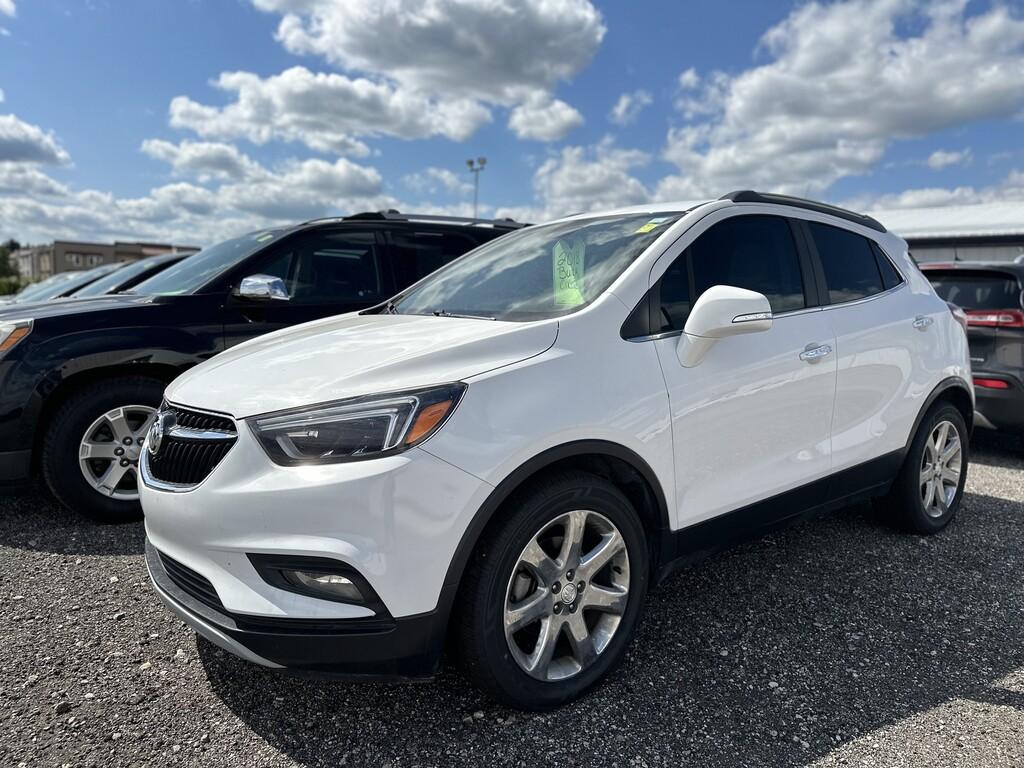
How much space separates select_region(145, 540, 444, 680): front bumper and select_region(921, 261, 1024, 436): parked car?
17.1 ft

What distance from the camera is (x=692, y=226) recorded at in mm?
2967

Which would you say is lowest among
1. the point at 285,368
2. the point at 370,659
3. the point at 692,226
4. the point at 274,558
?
the point at 370,659

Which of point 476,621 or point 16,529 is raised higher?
point 476,621

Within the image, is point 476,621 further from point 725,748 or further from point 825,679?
point 825,679

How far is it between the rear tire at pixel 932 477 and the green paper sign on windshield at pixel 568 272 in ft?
7.29

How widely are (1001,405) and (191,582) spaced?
5980 millimetres

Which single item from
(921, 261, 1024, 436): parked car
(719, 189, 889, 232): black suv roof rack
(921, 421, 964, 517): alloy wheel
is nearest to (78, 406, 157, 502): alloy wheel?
(719, 189, 889, 232): black suv roof rack

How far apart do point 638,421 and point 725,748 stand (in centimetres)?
107

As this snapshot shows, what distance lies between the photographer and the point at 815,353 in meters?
3.19

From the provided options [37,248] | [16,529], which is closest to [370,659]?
[16,529]

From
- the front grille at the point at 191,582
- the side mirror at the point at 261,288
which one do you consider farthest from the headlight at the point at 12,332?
the front grille at the point at 191,582

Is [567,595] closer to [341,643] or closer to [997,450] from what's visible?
[341,643]

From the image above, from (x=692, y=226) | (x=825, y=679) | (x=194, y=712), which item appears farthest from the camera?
(x=692, y=226)

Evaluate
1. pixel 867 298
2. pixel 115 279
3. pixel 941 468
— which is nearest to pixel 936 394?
pixel 941 468
